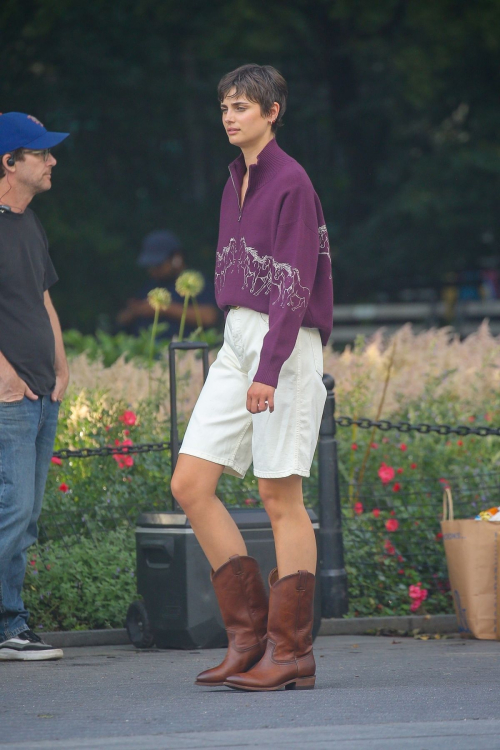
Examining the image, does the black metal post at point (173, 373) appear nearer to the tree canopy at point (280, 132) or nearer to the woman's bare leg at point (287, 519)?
the woman's bare leg at point (287, 519)

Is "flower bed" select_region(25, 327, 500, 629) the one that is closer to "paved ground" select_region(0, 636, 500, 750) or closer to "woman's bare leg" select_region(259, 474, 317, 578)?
"paved ground" select_region(0, 636, 500, 750)

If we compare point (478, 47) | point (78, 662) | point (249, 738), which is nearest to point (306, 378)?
point (249, 738)

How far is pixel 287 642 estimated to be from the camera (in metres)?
4.55

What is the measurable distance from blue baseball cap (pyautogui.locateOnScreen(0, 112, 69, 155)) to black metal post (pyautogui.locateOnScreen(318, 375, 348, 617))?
1890mm

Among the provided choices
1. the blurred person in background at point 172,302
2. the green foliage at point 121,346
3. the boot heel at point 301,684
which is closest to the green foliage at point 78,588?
the boot heel at point 301,684

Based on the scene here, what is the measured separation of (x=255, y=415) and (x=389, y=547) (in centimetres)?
282

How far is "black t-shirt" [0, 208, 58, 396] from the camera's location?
5.35 meters

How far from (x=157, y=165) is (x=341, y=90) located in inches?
113

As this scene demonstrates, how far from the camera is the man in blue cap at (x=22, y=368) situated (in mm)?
5316

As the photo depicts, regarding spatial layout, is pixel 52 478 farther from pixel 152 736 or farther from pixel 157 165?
pixel 157 165

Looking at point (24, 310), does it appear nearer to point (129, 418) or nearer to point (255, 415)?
point (255, 415)

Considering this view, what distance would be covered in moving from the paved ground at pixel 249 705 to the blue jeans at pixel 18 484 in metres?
0.26

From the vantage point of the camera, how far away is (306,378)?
4.57 meters

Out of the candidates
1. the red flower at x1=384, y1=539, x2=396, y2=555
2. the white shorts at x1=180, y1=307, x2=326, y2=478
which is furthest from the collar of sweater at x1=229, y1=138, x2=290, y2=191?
the red flower at x1=384, y1=539, x2=396, y2=555
